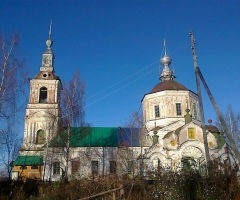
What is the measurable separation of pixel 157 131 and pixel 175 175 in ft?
56.7

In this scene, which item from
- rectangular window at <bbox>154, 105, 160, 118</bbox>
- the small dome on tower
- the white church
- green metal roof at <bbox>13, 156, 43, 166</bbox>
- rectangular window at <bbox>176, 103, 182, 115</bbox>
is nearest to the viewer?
the white church

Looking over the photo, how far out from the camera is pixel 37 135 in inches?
1115

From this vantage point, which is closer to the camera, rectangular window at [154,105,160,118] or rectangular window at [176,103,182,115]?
rectangular window at [176,103,182,115]

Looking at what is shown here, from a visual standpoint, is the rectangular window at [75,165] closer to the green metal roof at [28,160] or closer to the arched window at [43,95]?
the green metal roof at [28,160]

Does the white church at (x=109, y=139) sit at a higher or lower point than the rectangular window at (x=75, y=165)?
higher

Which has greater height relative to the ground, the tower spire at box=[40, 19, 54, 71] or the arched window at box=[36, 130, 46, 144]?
the tower spire at box=[40, 19, 54, 71]

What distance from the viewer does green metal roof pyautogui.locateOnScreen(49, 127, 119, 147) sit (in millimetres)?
23031

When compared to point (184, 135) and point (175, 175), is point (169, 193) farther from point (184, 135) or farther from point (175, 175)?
point (184, 135)

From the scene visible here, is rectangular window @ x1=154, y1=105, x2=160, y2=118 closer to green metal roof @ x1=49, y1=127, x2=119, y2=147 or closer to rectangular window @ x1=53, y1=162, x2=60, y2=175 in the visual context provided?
green metal roof @ x1=49, y1=127, x2=119, y2=147

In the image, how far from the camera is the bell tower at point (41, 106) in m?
27.5

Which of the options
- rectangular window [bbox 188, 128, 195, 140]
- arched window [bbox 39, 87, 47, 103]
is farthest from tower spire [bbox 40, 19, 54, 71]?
rectangular window [bbox 188, 128, 195, 140]

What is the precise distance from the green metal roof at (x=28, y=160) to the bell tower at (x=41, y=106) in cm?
70

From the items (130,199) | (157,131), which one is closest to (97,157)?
(157,131)

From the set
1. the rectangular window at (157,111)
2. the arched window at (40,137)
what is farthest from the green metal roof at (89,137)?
the rectangular window at (157,111)
